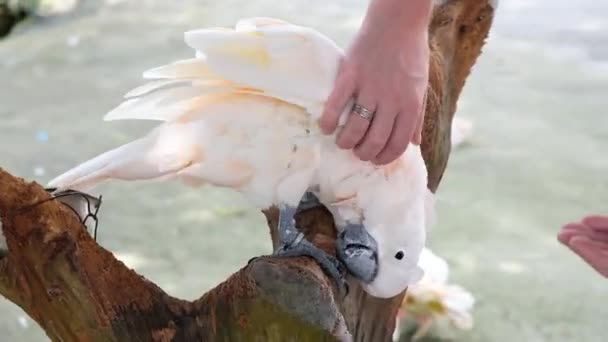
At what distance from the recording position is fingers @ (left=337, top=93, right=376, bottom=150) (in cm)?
70

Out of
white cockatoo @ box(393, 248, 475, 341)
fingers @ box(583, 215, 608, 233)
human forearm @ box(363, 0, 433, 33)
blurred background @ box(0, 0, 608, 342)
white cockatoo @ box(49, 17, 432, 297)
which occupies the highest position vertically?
human forearm @ box(363, 0, 433, 33)

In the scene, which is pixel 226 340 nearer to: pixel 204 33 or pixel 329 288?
pixel 329 288

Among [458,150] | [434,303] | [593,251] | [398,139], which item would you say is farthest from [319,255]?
[458,150]

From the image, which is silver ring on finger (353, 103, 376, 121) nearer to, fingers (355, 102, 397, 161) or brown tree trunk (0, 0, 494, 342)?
fingers (355, 102, 397, 161)

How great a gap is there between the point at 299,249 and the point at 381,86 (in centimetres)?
15

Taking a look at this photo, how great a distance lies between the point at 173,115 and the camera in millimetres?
772

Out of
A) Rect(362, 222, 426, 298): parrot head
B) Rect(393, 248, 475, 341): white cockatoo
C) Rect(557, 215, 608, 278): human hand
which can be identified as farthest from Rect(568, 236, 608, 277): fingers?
Rect(362, 222, 426, 298): parrot head

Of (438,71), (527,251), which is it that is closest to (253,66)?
(438,71)

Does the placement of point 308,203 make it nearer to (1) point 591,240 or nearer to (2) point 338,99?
(2) point 338,99

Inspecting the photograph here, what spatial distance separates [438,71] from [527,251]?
55 centimetres

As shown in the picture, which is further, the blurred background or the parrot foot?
the blurred background

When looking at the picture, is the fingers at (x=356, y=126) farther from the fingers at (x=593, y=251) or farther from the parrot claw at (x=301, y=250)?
the fingers at (x=593, y=251)

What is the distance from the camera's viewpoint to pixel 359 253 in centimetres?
75

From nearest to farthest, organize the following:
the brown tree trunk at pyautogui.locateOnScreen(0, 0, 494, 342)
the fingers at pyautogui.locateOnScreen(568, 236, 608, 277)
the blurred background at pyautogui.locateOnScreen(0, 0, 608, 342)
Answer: the brown tree trunk at pyautogui.locateOnScreen(0, 0, 494, 342)
the fingers at pyautogui.locateOnScreen(568, 236, 608, 277)
the blurred background at pyautogui.locateOnScreen(0, 0, 608, 342)
